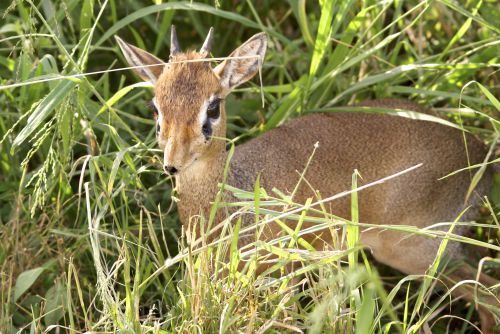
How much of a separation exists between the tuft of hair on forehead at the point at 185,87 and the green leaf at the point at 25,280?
2.49 feet

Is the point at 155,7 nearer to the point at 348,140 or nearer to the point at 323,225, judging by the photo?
the point at 348,140

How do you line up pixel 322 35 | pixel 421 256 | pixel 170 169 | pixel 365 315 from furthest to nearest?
1. pixel 421 256
2. pixel 322 35
3. pixel 170 169
4. pixel 365 315

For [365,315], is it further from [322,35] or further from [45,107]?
[322,35]

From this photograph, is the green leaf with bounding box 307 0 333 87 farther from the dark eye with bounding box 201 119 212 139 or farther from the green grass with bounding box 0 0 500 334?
the dark eye with bounding box 201 119 212 139

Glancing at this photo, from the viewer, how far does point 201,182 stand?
3.34 metres

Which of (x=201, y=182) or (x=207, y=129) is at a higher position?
(x=207, y=129)

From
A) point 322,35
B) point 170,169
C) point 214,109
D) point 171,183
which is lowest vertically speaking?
point 171,183

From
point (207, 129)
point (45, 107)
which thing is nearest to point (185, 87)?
point (207, 129)

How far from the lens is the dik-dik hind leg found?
12.2 ft

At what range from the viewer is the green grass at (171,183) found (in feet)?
9.02

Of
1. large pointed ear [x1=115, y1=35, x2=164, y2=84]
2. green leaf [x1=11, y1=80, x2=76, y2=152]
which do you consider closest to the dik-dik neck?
large pointed ear [x1=115, y1=35, x2=164, y2=84]

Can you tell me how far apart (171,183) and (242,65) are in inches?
31.2

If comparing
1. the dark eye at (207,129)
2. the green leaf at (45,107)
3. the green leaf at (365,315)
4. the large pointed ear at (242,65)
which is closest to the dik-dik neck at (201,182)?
the dark eye at (207,129)

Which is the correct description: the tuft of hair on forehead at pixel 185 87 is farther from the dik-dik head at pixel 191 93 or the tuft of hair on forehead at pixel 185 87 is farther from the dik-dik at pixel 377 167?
the dik-dik at pixel 377 167
